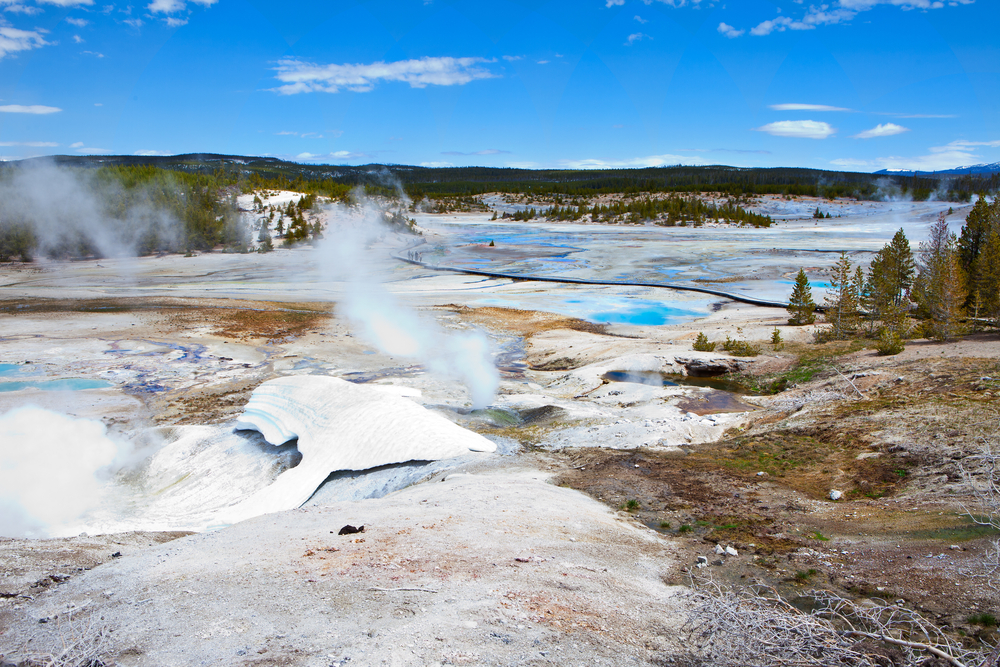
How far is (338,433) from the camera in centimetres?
1002

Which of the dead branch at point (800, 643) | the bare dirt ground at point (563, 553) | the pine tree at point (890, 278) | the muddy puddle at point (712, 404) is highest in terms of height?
the pine tree at point (890, 278)

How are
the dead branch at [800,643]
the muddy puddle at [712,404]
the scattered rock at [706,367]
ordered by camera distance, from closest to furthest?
the dead branch at [800,643], the muddy puddle at [712,404], the scattered rock at [706,367]

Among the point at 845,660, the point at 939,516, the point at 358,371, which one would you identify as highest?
the point at 845,660

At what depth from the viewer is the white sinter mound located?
29.7 feet

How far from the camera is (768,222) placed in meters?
61.5

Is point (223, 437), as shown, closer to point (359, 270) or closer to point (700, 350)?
point (700, 350)

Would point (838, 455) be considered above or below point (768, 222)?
below

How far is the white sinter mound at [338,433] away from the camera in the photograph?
906cm

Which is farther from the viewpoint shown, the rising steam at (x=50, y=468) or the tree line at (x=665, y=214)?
the tree line at (x=665, y=214)

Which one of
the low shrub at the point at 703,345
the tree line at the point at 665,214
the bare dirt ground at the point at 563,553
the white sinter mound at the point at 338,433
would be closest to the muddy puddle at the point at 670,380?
the low shrub at the point at 703,345

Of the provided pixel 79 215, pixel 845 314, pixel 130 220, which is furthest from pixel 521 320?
pixel 79 215

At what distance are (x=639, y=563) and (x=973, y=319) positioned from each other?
1769 cm

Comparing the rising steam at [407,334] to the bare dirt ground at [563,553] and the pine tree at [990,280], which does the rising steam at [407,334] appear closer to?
the bare dirt ground at [563,553]

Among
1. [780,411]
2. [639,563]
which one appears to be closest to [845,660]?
[639,563]
